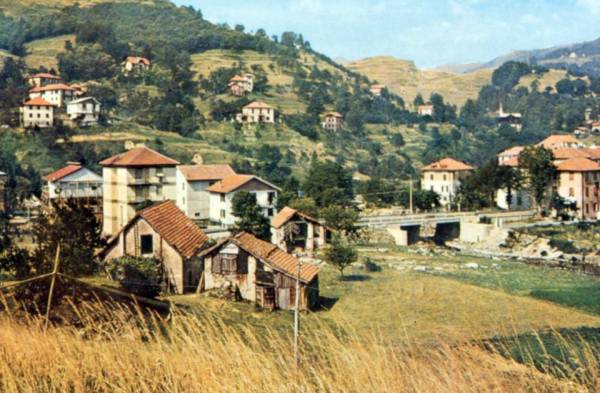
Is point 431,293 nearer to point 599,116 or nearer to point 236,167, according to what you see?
point 236,167

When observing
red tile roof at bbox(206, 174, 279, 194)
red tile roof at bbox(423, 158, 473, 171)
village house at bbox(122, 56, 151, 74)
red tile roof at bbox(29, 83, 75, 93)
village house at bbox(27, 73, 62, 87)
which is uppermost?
village house at bbox(122, 56, 151, 74)

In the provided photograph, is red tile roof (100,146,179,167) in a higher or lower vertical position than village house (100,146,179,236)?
higher

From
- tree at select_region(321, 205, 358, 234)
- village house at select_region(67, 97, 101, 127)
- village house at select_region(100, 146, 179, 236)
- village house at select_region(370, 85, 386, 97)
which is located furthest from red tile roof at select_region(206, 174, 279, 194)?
village house at select_region(370, 85, 386, 97)

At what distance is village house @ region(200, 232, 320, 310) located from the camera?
2422 centimetres

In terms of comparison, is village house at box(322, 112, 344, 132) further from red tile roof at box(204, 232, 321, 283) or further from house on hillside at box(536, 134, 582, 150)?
red tile roof at box(204, 232, 321, 283)

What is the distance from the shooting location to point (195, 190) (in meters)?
52.2

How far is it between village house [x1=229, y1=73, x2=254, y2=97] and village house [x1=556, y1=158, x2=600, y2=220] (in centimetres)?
6102

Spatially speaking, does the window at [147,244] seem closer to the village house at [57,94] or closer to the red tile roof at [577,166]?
the red tile roof at [577,166]

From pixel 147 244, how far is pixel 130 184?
18.6m

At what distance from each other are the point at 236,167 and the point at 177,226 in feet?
144

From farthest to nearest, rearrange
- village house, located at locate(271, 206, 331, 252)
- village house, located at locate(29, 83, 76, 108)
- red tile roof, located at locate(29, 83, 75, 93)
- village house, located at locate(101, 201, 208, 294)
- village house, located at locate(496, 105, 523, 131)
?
village house, located at locate(496, 105, 523, 131)
red tile roof, located at locate(29, 83, 75, 93)
village house, located at locate(29, 83, 76, 108)
village house, located at locate(271, 206, 331, 252)
village house, located at locate(101, 201, 208, 294)

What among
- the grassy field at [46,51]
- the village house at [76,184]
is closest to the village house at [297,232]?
the village house at [76,184]

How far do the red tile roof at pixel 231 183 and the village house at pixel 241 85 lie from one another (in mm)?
62021

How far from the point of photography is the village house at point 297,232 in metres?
39.9
